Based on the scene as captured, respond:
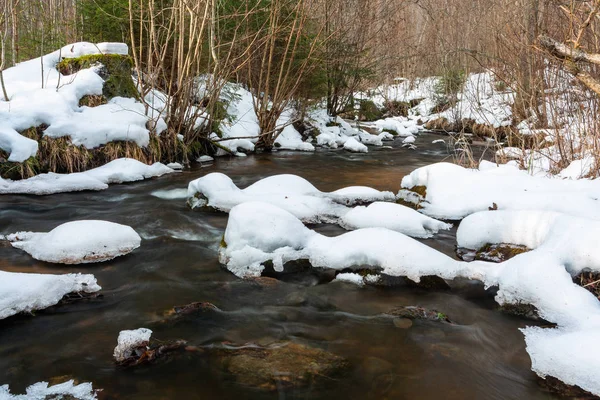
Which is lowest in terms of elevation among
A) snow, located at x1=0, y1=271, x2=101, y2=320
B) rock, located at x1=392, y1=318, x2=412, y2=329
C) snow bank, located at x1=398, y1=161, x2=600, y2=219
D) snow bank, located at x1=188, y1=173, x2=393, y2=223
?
rock, located at x1=392, y1=318, x2=412, y2=329

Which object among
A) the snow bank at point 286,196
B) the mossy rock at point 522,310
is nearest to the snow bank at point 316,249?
the mossy rock at point 522,310

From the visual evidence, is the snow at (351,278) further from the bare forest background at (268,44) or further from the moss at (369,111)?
the moss at (369,111)

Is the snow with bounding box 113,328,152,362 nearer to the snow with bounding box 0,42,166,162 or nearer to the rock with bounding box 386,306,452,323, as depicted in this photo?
the rock with bounding box 386,306,452,323

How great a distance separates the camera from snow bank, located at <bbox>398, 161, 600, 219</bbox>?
12.2 feet

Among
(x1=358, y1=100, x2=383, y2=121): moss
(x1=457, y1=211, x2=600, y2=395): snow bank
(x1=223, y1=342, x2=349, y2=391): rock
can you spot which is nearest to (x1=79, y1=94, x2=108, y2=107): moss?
(x1=223, y1=342, x2=349, y2=391): rock

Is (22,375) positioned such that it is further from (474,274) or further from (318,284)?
(474,274)

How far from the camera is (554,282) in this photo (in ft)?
8.54

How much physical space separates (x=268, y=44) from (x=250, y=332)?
795cm

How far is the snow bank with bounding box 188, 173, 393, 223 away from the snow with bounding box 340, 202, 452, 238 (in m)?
0.39

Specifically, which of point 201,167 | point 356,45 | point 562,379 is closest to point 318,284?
point 562,379

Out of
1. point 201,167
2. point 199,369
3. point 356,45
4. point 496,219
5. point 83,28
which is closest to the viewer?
point 199,369

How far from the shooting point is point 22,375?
2014 millimetres

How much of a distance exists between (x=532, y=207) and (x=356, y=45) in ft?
27.9

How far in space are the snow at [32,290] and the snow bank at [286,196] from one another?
2201 mm
